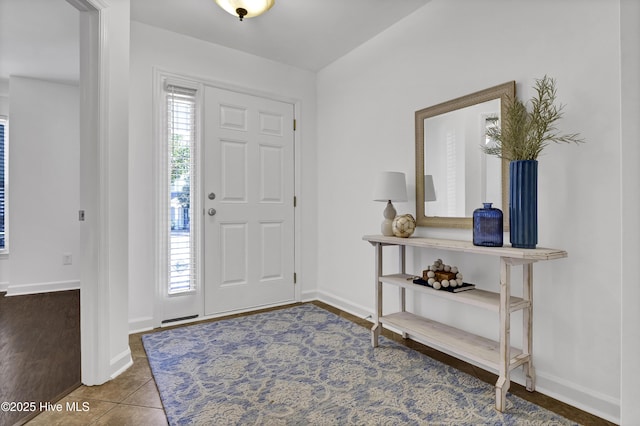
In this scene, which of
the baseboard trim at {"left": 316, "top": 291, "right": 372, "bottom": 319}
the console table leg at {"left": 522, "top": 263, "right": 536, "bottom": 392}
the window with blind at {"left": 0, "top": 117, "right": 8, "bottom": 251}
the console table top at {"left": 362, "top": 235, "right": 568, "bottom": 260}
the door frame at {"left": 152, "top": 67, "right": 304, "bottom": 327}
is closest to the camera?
the console table top at {"left": 362, "top": 235, "right": 568, "bottom": 260}

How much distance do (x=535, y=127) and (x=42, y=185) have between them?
16.2 feet

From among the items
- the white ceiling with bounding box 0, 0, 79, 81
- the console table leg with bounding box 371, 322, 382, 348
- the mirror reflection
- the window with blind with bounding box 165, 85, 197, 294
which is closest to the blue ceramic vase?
the mirror reflection

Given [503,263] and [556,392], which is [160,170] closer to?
[503,263]

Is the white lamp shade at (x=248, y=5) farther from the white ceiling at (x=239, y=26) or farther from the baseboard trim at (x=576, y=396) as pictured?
the baseboard trim at (x=576, y=396)

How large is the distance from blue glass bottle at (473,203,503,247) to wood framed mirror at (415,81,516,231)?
0.24m

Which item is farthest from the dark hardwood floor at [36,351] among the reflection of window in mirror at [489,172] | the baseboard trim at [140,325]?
the reflection of window in mirror at [489,172]

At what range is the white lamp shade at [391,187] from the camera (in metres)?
2.42

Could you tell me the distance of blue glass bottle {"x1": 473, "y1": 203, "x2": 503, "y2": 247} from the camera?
69.5 inches

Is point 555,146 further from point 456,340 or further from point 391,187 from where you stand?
point 456,340

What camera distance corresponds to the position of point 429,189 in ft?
7.97

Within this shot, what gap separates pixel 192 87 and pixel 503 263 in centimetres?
278

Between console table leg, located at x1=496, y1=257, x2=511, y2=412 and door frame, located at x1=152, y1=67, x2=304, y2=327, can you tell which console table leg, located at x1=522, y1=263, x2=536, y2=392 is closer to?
console table leg, located at x1=496, y1=257, x2=511, y2=412

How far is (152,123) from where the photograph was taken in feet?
9.16

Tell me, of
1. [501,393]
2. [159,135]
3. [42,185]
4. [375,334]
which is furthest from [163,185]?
[501,393]
